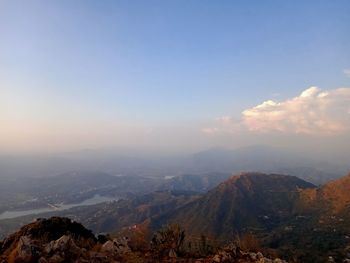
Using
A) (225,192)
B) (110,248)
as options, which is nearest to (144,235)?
(110,248)

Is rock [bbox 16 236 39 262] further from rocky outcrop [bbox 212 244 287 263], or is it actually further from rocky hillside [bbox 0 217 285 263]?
rocky outcrop [bbox 212 244 287 263]

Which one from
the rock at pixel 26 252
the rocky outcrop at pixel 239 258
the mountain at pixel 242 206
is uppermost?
the rock at pixel 26 252

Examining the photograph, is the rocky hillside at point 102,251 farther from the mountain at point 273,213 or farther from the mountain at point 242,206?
the mountain at point 242,206

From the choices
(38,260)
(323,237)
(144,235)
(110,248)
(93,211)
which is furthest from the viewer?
(93,211)

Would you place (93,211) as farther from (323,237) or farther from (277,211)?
(323,237)

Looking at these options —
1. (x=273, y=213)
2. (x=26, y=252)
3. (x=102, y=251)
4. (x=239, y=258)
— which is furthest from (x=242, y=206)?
(x=26, y=252)

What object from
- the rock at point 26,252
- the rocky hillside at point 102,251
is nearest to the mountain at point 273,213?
the rocky hillside at point 102,251

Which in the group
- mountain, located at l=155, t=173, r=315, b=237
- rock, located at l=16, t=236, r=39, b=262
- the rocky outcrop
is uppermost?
rock, located at l=16, t=236, r=39, b=262

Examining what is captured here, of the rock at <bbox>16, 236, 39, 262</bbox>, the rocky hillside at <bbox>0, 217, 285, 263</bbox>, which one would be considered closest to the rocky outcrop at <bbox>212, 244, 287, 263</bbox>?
the rocky hillside at <bbox>0, 217, 285, 263</bbox>
